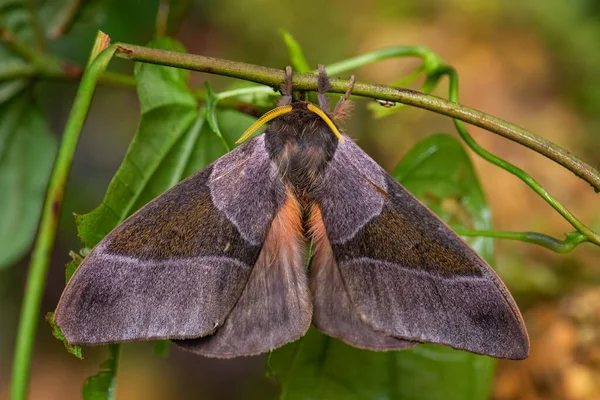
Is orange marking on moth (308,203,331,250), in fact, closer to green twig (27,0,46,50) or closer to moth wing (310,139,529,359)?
moth wing (310,139,529,359)

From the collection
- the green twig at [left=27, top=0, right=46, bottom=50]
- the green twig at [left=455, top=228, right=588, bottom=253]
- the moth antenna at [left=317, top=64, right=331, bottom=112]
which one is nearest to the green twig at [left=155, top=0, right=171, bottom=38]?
the green twig at [left=27, top=0, right=46, bottom=50]

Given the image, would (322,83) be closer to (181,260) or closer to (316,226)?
(316,226)

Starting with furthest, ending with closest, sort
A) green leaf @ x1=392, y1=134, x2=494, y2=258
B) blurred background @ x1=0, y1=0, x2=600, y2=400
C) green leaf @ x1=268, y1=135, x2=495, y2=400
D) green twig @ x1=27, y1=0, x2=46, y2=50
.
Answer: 1. blurred background @ x1=0, y1=0, x2=600, y2=400
2. green twig @ x1=27, y1=0, x2=46, y2=50
3. green leaf @ x1=392, y1=134, x2=494, y2=258
4. green leaf @ x1=268, y1=135, x2=495, y2=400

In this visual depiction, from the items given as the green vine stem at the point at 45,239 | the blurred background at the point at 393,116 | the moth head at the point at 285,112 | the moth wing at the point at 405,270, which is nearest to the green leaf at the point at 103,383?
the green vine stem at the point at 45,239

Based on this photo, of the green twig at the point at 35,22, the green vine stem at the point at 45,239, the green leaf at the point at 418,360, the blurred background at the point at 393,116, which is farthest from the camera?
the blurred background at the point at 393,116

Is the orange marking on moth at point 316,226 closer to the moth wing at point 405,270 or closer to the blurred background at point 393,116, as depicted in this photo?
the moth wing at point 405,270

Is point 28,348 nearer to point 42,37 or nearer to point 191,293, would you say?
point 191,293
